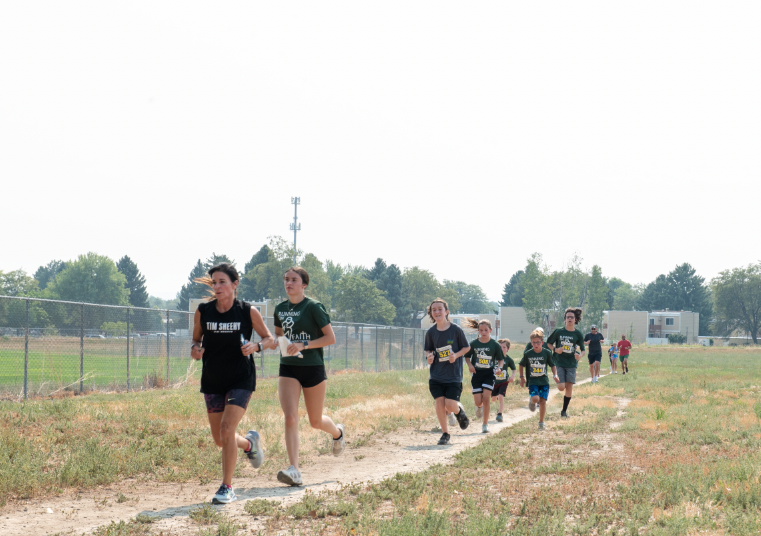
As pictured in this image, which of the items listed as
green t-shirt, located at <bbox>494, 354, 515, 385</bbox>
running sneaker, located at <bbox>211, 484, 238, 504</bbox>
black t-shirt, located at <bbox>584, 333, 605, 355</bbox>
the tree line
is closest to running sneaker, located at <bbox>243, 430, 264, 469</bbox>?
running sneaker, located at <bbox>211, 484, 238, 504</bbox>

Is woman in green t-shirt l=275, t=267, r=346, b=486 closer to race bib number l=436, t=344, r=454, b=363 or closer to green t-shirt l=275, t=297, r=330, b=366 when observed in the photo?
green t-shirt l=275, t=297, r=330, b=366

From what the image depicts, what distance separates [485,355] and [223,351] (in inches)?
252

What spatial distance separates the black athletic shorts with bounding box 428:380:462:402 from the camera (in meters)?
10.5

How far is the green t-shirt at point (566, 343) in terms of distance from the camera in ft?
43.1

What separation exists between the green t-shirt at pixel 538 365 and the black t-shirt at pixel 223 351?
7121 mm

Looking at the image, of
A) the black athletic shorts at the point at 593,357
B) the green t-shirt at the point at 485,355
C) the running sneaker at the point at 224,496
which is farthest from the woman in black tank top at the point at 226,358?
the black athletic shorts at the point at 593,357

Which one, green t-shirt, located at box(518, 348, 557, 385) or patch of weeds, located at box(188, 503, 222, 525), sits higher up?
green t-shirt, located at box(518, 348, 557, 385)

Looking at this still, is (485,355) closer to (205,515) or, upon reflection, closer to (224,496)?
(224,496)

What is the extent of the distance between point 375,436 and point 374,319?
95.8 meters

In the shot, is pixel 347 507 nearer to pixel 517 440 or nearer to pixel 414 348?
pixel 517 440

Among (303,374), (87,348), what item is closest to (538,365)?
(303,374)

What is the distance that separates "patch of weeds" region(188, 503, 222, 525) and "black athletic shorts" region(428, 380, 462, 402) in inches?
194

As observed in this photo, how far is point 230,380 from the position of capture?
6504mm

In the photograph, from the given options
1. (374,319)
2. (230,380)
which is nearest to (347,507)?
(230,380)
